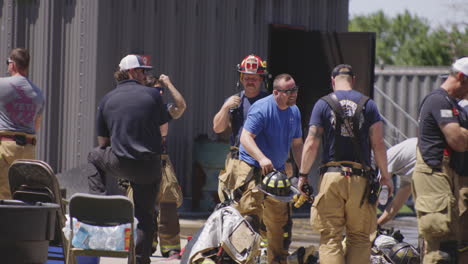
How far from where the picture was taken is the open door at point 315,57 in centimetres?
1590

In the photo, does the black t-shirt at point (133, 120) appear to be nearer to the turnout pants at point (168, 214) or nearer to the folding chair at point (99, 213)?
the folding chair at point (99, 213)

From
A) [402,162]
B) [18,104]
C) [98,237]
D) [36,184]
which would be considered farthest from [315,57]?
[98,237]

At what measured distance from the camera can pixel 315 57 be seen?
16.2 meters

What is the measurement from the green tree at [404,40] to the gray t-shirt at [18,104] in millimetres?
47954

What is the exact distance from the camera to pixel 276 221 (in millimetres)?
8594

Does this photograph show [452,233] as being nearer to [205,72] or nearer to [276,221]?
[276,221]

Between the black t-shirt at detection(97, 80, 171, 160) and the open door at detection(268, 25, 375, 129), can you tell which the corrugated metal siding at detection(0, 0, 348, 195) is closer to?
the open door at detection(268, 25, 375, 129)

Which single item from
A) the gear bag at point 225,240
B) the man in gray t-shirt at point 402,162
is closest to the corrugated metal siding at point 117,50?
the man in gray t-shirt at point 402,162

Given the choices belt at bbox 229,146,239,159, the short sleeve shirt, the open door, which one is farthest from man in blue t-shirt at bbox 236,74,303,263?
the open door

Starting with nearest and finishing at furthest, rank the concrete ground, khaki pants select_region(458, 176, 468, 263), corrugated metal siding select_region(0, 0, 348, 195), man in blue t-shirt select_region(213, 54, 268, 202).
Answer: khaki pants select_region(458, 176, 468, 263), man in blue t-shirt select_region(213, 54, 268, 202), the concrete ground, corrugated metal siding select_region(0, 0, 348, 195)

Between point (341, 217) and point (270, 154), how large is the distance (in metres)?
1.13

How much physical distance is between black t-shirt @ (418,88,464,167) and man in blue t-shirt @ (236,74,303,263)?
1.35m

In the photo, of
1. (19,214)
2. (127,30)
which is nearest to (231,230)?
(19,214)

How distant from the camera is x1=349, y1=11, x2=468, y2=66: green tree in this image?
6116 centimetres
